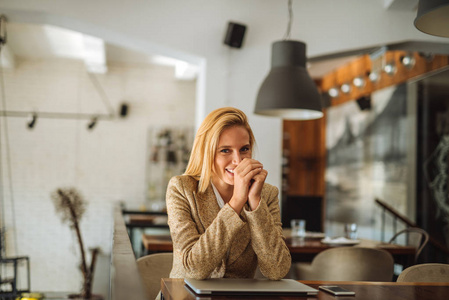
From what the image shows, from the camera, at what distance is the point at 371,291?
5.10 feet

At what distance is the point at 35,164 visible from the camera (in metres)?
8.12

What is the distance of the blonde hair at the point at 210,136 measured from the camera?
187 centimetres

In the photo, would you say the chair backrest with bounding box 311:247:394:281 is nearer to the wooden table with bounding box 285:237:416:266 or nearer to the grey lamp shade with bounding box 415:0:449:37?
the wooden table with bounding box 285:237:416:266

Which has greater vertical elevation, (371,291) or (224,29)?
(224,29)

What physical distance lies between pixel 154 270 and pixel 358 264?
1303mm

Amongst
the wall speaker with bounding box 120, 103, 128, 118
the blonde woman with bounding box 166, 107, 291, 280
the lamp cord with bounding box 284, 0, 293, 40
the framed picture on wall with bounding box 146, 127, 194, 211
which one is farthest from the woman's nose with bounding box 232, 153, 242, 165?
the wall speaker with bounding box 120, 103, 128, 118

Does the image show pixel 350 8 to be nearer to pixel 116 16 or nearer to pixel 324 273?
pixel 116 16

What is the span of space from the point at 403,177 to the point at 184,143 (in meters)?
3.70

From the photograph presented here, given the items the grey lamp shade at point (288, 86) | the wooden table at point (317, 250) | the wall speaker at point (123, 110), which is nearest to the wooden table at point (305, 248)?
the wooden table at point (317, 250)

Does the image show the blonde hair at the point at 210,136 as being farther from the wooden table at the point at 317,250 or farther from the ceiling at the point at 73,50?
the ceiling at the point at 73,50

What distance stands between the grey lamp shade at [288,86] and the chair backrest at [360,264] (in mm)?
955

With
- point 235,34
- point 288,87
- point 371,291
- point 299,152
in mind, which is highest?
point 235,34

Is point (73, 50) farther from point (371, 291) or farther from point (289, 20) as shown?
point (371, 291)

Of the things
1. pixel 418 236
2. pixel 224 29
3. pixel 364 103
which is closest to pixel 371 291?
pixel 418 236
